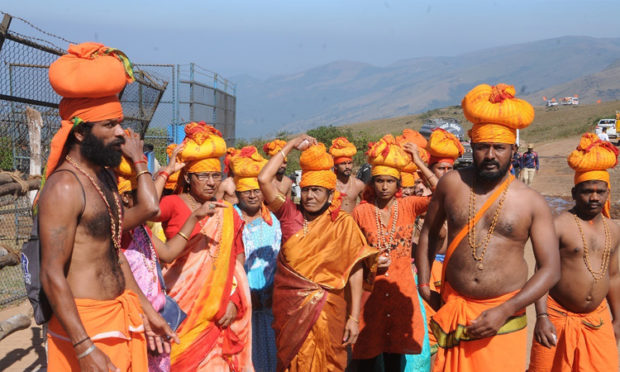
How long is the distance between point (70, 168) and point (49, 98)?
6.50 m

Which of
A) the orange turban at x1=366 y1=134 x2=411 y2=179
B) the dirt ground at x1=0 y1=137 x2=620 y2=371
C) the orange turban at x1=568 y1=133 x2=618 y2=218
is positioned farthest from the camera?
the dirt ground at x1=0 y1=137 x2=620 y2=371

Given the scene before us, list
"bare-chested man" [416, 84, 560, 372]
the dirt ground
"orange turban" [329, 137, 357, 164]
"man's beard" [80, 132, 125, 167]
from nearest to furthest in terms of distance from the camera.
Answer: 1. "man's beard" [80, 132, 125, 167]
2. "bare-chested man" [416, 84, 560, 372]
3. the dirt ground
4. "orange turban" [329, 137, 357, 164]

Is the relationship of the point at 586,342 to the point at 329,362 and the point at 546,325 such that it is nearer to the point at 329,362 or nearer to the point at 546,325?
the point at 546,325

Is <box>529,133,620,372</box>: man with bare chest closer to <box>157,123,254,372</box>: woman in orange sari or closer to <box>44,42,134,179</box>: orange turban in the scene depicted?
<box>157,123,254,372</box>: woman in orange sari

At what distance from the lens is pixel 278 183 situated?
7996 mm

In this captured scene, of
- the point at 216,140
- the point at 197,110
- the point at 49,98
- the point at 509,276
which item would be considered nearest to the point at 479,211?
the point at 509,276

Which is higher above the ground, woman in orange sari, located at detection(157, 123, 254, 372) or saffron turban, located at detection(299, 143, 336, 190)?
saffron turban, located at detection(299, 143, 336, 190)

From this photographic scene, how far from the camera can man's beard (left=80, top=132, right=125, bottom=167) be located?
11.0ft

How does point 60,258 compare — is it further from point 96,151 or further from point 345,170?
point 345,170

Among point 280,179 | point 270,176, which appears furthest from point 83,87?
point 280,179

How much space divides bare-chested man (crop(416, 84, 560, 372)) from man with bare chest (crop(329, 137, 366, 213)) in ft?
11.6

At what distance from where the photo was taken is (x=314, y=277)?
483 cm

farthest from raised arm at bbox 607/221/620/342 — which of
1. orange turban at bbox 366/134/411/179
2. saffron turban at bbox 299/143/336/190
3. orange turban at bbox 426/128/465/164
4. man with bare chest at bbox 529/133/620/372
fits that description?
saffron turban at bbox 299/143/336/190

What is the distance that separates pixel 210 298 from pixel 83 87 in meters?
2.20
